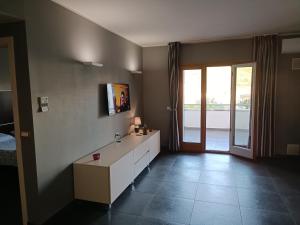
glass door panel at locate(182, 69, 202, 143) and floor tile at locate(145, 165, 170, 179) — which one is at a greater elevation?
glass door panel at locate(182, 69, 202, 143)

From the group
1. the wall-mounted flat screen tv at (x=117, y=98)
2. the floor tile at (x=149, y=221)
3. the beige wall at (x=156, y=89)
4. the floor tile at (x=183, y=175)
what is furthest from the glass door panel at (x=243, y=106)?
the floor tile at (x=149, y=221)

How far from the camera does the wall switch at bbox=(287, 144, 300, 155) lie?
4.77 m

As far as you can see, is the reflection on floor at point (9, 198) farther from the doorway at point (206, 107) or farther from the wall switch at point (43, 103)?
the doorway at point (206, 107)

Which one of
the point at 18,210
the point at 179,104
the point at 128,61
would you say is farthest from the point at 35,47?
the point at 179,104

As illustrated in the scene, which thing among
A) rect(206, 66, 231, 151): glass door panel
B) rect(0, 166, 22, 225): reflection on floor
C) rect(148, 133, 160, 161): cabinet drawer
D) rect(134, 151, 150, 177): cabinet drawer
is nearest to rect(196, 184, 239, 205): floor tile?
rect(134, 151, 150, 177): cabinet drawer

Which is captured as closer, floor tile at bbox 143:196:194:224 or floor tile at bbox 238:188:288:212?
floor tile at bbox 143:196:194:224

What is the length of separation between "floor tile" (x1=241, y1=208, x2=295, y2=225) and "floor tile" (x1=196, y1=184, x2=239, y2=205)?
266 mm

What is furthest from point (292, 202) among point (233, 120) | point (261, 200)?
point (233, 120)

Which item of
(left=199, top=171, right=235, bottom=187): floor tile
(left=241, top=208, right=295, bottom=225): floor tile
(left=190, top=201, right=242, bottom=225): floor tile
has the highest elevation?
(left=199, top=171, right=235, bottom=187): floor tile

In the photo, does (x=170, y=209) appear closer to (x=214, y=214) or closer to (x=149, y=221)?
(x=149, y=221)

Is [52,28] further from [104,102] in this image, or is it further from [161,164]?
[161,164]

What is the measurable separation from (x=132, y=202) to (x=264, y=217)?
5.62ft

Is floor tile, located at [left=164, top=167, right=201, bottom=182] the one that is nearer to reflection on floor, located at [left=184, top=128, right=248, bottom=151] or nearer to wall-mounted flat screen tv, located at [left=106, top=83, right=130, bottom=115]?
reflection on floor, located at [left=184, top=128, right=248, bottom=151]

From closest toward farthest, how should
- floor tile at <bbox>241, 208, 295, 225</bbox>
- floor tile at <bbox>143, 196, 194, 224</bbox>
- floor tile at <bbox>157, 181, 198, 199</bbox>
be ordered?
1. floor tile at <bbox>241, 208, 295, 225</bbox>
2. floor tile at <bbox>143, 196, 194, 224</bbox>
3. floor tile at <bbox>157, 181, 198, 199</bbox>
